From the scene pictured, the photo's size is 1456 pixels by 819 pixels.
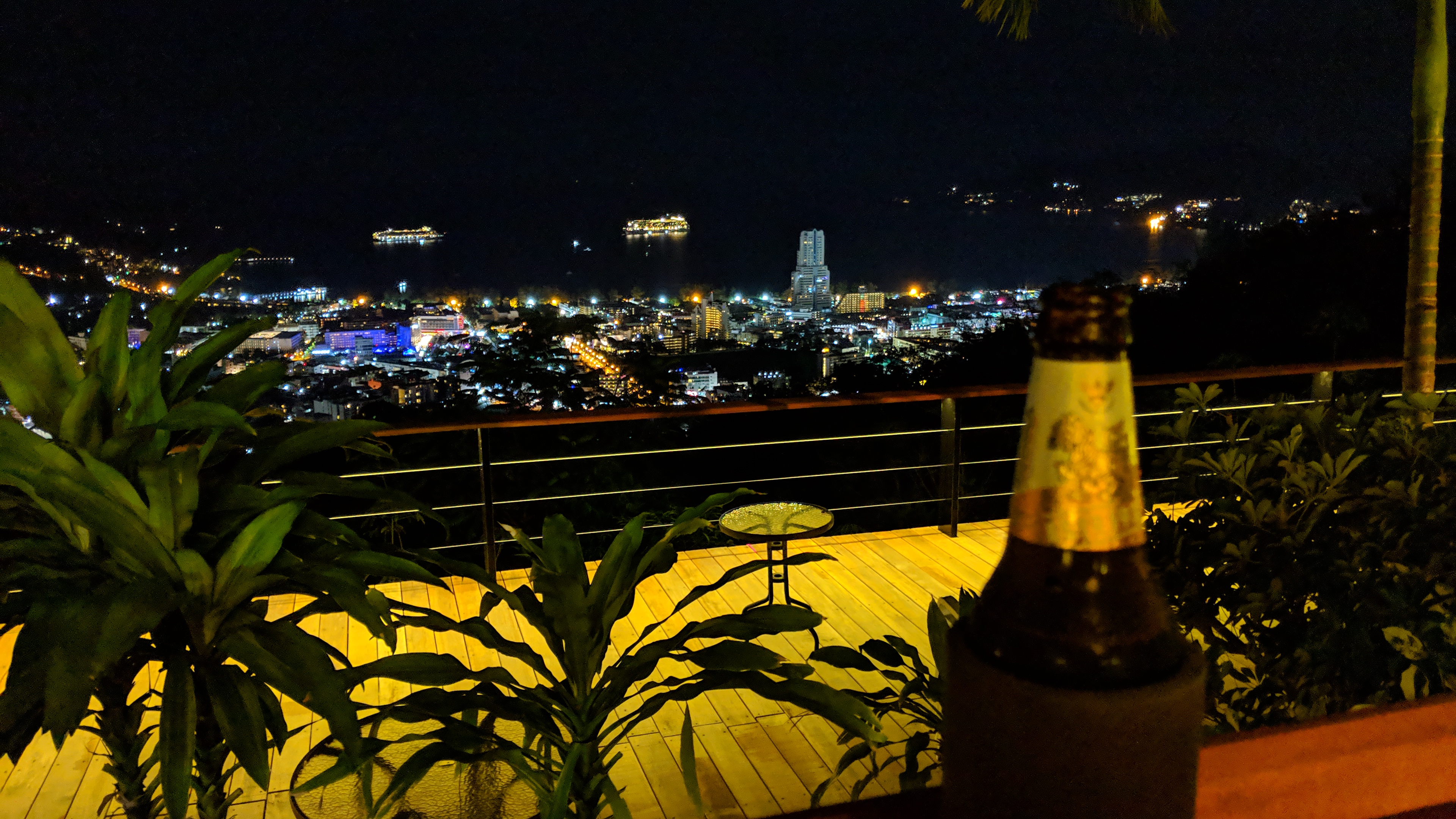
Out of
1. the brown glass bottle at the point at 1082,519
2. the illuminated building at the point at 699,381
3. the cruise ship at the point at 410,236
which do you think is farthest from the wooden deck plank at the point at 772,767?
the cruise ship at the point at 410,236

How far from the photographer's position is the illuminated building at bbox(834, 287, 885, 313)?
21.2 m

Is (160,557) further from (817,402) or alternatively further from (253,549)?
(817,402)

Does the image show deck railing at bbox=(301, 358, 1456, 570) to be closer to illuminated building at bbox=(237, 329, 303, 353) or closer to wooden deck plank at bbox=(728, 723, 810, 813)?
illuminated building at bbox=(237, 329, 303, 353)

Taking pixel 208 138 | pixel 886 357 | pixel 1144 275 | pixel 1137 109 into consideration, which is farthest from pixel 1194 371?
pixel 208 138

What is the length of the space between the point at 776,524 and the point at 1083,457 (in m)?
2.67

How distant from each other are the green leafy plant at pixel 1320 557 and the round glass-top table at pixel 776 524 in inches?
57.4

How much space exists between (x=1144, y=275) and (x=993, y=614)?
2017 centimetres

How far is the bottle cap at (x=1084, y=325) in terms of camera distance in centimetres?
41

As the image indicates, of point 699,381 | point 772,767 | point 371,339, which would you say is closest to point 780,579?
point 772,767

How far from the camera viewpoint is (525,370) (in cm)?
557

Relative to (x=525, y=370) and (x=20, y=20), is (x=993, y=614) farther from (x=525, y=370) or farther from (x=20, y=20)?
(x=20, y=20)

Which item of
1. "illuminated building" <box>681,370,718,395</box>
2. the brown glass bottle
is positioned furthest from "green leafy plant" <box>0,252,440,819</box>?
"illuminated building" <box>681,370,718,395</box>

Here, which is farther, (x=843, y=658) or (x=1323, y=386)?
(x=1323, y=386)

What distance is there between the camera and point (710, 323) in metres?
13.9
